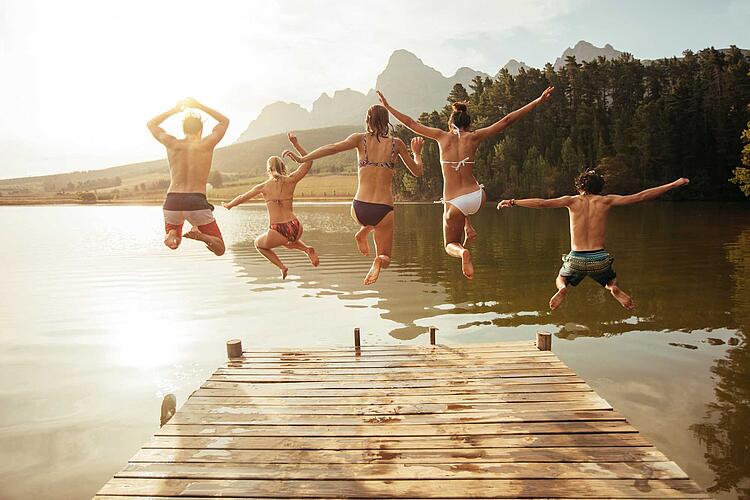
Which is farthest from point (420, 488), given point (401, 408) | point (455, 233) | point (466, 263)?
point (455, 233)

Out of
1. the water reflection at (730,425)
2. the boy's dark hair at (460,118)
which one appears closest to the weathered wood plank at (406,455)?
the water reflection at (730,425)

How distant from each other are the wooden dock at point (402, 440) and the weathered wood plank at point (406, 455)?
0.03 metres

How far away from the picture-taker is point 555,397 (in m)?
10.5

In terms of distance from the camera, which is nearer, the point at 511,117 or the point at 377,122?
the point at 511,117

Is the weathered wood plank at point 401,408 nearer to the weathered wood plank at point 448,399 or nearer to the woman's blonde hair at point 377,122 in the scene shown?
the weathered wood plank at point 448,399

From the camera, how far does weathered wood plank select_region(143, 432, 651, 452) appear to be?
8609 millimetres

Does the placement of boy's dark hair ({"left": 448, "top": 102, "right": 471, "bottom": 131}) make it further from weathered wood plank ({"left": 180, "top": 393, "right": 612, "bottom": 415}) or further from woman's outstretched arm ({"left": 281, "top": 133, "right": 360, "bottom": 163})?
weathered wood plank ({"left": 180, "top": 393, "right": 612, "bottom": 415})

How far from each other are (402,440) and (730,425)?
9526 millimetres

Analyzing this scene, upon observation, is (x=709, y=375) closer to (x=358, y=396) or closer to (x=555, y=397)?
(x=555, y=397)

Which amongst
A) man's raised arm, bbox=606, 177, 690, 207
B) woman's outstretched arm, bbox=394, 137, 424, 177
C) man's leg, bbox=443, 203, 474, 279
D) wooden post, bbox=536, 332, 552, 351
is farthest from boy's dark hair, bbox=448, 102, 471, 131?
wooden post, bbox=536, 332, 552, 351

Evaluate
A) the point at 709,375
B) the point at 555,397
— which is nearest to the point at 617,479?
the point at 555,397

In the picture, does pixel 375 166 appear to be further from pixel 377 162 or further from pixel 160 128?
pixel 160 128

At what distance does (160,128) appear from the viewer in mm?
7895

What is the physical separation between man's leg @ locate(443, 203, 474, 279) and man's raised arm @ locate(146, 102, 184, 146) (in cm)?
464
